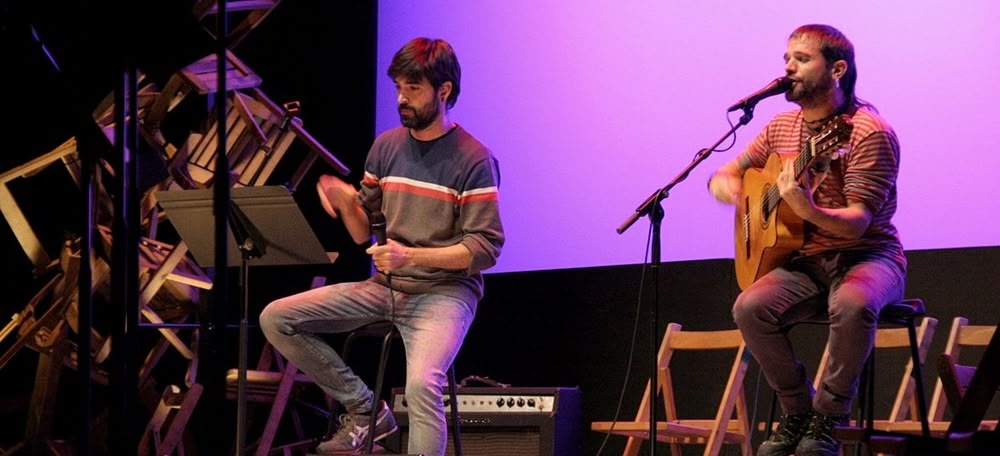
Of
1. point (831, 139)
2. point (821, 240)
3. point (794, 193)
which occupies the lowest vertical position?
point (821, 240)

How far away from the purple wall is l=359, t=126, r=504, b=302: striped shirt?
157 centimetres

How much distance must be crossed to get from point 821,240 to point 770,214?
0.17 m

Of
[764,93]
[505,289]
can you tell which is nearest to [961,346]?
[764,93]

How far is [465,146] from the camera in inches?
149

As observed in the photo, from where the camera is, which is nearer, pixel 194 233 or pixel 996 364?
pixel 996 364

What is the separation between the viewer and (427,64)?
3.77m

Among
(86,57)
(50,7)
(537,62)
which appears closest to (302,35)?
(537,62)

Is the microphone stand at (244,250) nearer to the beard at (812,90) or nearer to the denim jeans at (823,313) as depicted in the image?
the denim jeans at (823,313)

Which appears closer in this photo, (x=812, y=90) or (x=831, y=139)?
(x=831, y=139)

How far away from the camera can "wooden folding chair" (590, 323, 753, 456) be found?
14.0 feet

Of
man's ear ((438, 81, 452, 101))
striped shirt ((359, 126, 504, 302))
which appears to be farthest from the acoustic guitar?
man's ear ((438, 81, 452, 101))

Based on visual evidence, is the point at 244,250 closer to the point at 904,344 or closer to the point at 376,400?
the point at 376,400

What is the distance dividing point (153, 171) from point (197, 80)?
2.49m

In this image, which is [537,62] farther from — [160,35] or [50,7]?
[160,35]
